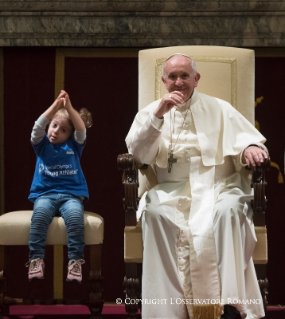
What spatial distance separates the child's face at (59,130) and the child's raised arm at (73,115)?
0.08 metres

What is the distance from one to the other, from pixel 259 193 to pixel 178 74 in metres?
0.92

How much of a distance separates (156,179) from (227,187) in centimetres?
48

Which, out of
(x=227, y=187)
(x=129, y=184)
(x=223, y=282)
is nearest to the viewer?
(x=223, y=282)

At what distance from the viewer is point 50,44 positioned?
510 cm

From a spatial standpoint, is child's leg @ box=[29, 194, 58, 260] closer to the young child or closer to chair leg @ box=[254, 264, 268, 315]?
the young child

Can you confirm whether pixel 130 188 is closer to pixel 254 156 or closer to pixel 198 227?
pixel 198 227

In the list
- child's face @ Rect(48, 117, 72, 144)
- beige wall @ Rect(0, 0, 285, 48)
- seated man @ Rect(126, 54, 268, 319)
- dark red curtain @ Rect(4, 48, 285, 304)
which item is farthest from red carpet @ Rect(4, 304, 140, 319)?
beige wall @ Rect(0, 0, 285, 48)

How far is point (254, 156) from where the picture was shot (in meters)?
3.92

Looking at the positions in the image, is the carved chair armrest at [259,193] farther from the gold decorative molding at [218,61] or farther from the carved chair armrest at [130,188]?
the gold decorative molding at [218,61]

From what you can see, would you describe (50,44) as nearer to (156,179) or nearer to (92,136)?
(92,136)

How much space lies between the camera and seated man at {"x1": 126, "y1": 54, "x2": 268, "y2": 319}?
146 inches

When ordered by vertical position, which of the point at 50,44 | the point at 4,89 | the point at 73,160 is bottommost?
the point at 73,160

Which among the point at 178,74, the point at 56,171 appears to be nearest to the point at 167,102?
the point at 178,74

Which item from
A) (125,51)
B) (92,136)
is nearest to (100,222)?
(92,136)
